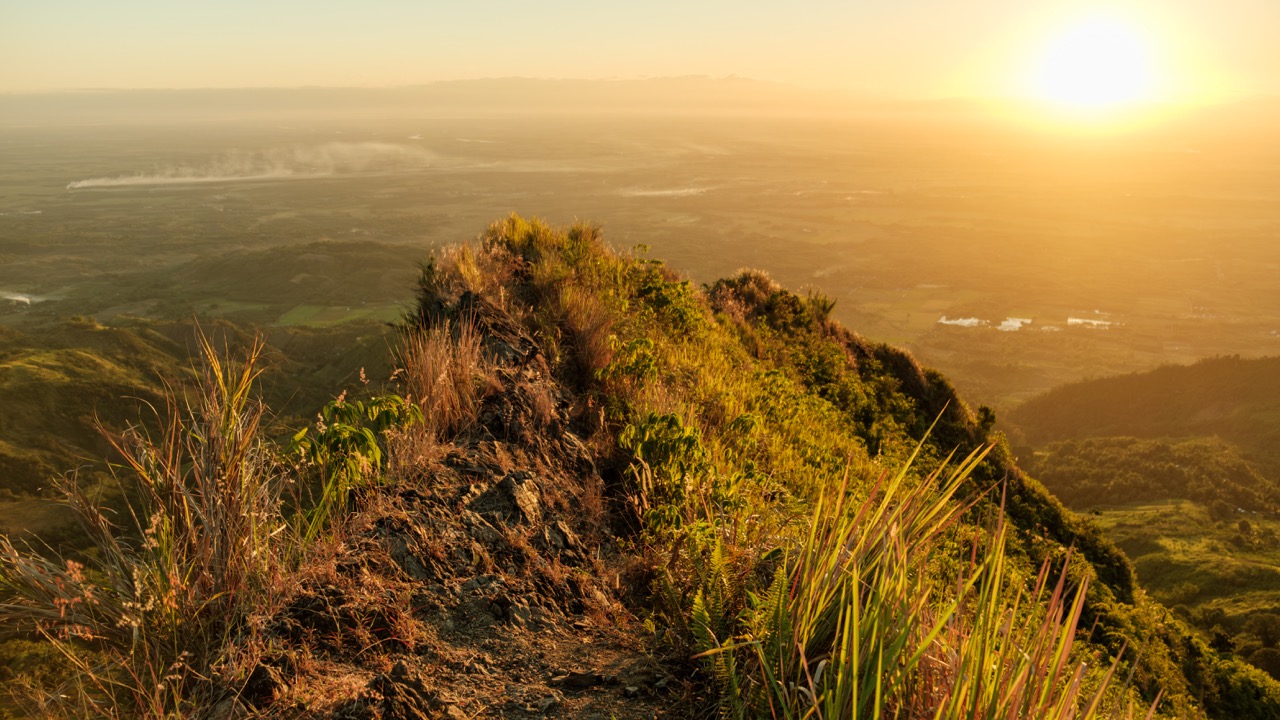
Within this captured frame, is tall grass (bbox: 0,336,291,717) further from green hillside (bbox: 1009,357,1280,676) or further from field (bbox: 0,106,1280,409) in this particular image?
field (bbox: 0,106,1280,409)

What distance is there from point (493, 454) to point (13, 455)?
120 feet

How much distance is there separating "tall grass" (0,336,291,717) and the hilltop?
0.01 m

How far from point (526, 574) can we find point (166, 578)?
1441mm

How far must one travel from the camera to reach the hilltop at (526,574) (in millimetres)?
2160

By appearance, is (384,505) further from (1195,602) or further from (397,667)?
(1195,602)

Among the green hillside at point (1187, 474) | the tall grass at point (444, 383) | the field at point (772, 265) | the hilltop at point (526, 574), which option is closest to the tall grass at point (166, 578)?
the hilltop at point (526, 574)

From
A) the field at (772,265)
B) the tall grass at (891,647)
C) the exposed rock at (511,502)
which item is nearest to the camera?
the tall grass at (891,647)

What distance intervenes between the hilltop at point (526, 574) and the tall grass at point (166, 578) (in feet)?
0.04

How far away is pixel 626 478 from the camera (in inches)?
182

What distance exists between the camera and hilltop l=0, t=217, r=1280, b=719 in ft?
7.09

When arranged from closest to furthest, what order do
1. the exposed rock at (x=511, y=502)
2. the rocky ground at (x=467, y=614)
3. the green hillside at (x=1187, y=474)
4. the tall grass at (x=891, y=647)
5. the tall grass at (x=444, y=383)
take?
1. the tall grass at (x=891, y=647)
2. the rocky ground at (x=467, y=614)
3. the exposed rock at (x=511, y=502)
4. the tall grass at (x=444, y=383)
5. the green hillside at (x=1187, y=474)

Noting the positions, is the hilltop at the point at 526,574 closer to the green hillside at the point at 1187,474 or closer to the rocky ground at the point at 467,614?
the rocky ground at the point at 467,614

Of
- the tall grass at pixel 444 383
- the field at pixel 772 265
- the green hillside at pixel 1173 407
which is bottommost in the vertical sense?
the green hillside at pixel 1173 407

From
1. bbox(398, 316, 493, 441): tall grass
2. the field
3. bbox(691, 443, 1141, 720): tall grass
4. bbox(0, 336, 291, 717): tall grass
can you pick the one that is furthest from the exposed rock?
the field
